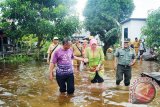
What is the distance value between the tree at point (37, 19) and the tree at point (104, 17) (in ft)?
31.0

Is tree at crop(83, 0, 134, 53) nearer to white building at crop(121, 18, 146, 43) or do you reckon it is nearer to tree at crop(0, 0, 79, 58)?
white building at crop(121, 18, 146, 43)

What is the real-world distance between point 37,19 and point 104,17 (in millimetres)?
12204

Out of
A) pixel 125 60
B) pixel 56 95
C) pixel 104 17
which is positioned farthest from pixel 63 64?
pixel 104 17

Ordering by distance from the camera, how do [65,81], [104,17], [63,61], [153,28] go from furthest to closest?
[104,17] < [153,28] < [65,81] < [63,61]

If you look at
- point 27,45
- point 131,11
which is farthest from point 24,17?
point 131,11

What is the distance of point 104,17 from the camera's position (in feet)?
118

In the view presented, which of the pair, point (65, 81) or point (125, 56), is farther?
point (125, 56)

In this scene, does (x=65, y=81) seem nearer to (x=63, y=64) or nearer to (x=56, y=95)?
(x=63, y=64)

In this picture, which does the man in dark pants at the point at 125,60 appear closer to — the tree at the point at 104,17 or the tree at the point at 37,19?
the tree at the point at 37,19

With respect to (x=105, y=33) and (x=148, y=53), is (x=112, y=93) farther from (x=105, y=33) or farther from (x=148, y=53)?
(x=105, y=33)

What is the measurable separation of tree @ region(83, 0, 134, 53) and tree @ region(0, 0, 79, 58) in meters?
9.46

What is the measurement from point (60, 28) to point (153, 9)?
306 inches

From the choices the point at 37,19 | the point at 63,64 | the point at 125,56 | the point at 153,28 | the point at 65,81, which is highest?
the point at 37,19

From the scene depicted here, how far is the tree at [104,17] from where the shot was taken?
116ft
